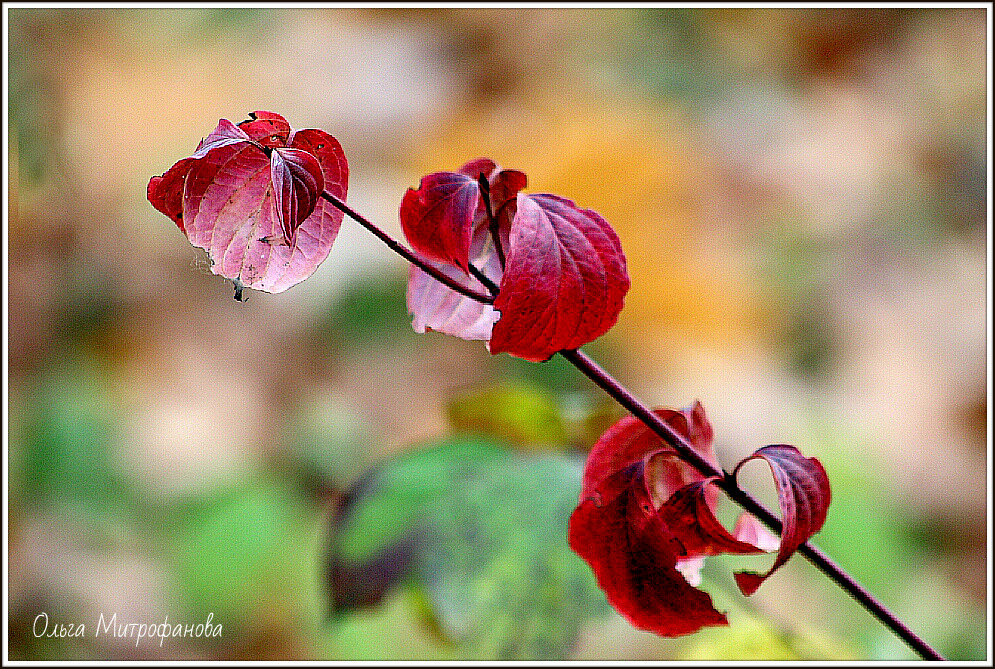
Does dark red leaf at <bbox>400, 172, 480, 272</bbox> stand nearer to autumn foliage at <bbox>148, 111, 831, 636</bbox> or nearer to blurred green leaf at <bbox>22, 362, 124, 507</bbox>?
autumn foliage at <bbox>148, 111, 831, 636</bbox>

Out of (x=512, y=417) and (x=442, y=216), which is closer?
(x=442, y=216)

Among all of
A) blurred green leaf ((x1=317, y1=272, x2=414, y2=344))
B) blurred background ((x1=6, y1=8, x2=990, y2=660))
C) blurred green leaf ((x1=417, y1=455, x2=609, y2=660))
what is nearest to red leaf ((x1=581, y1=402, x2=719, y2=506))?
blurred green leaf ((x1=417, y1=455, x2=609, y2=660))

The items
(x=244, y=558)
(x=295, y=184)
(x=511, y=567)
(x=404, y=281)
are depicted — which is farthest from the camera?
(x=404, y=281)

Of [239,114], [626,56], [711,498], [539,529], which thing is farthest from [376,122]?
[711,498]

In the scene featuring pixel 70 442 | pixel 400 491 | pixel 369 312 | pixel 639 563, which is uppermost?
pixel 639 563

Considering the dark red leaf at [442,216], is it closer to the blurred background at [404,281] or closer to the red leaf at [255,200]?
the red leaf at [255,200]

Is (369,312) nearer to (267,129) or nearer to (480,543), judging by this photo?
(480,543)

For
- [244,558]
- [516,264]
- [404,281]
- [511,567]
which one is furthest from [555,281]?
[404,281]
